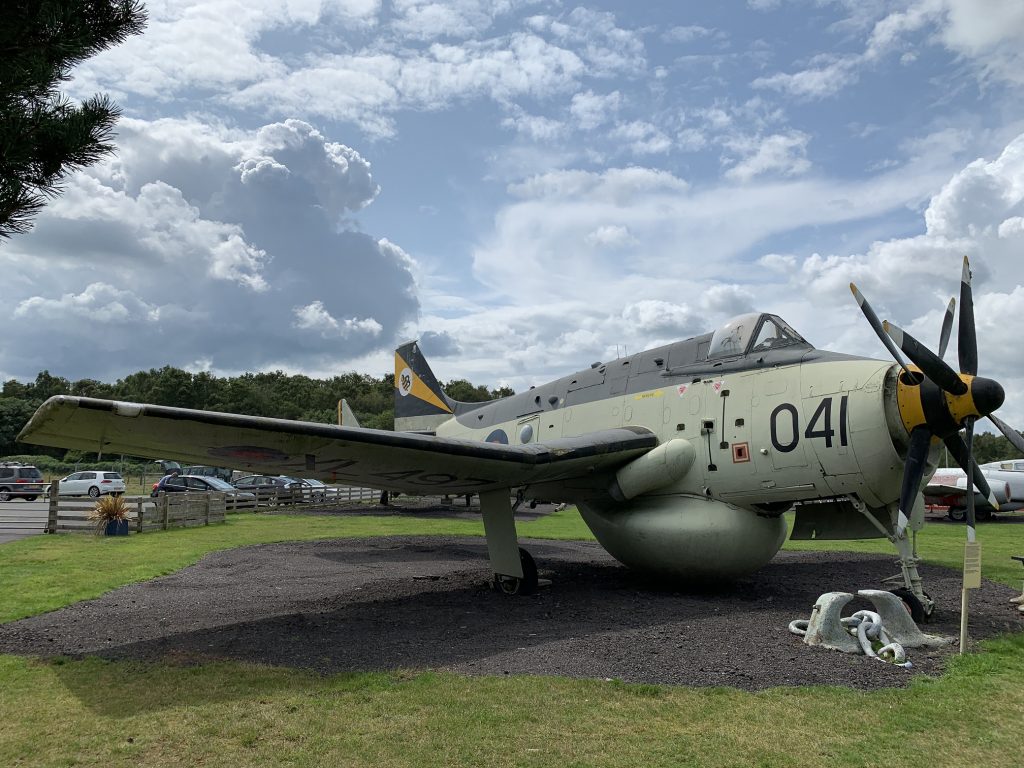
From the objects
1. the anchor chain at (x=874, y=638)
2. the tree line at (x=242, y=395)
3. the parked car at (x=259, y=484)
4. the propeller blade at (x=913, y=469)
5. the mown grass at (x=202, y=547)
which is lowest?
the mown grass at (x=202, y=547)

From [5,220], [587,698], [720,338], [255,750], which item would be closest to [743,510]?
[720,338]

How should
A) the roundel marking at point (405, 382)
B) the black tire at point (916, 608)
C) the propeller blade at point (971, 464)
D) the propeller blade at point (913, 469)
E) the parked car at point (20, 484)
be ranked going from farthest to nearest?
the parked car at point (20, 484) < the roundel marking at point (405, 382) < the black tire at point (916, 608) < the propeller blade at point (913, 469) < the propeller blade at point (971, 464)

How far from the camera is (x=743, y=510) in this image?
10.3 m

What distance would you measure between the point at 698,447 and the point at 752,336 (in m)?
1.94

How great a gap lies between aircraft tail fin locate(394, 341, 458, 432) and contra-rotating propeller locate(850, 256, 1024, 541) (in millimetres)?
12413

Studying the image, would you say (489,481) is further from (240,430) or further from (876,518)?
(876,518)

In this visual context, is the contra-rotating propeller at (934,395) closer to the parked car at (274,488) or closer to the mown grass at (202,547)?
the mown grass at (202,547)

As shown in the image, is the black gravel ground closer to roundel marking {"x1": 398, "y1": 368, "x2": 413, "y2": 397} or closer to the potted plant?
roundel marking {"x1": 398, "y1": 368, "x2": 413, "y2": 397}

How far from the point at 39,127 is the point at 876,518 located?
451 inches

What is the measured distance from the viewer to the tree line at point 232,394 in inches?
3297

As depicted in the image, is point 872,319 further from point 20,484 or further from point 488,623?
point 20,484

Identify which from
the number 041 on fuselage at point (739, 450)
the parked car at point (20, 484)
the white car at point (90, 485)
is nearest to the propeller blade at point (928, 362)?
the number 041 on fuselage at point (739, 450)

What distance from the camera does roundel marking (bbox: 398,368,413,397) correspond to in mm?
20750

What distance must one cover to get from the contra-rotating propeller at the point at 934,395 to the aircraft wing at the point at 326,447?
365cm
